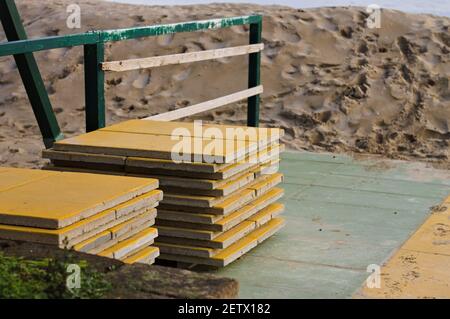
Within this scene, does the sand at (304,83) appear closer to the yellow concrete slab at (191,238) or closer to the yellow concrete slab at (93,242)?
the yellow concrete slab at (191,238)

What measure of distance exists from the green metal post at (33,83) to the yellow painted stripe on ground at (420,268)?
282cm

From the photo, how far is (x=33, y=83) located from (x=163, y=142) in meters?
1.83

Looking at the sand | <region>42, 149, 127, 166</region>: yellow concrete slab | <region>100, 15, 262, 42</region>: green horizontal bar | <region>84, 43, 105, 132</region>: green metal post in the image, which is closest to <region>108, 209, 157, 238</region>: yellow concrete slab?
<region>42, 149, 127, 166</region>: yellow concrete slab

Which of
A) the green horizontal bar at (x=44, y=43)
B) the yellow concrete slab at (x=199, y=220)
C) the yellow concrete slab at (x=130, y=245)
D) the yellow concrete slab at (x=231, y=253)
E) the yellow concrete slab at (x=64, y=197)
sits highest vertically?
the green horizontal bar at (x=44, y=43)

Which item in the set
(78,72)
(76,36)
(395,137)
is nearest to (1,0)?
(76,36)

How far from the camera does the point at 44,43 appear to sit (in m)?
6.32

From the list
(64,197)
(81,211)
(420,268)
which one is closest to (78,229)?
(81,211)

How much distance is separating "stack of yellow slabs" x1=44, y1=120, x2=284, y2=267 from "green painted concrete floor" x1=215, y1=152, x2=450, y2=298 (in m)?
0.27

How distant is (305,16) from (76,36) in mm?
9263

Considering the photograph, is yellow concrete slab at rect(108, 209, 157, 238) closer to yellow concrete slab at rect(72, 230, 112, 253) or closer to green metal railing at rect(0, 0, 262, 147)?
yellow concrete slab at rect(72, 230, 112, 253)

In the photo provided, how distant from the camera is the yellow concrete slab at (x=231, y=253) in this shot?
6.36 metres

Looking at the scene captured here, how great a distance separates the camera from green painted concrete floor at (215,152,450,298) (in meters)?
6.27

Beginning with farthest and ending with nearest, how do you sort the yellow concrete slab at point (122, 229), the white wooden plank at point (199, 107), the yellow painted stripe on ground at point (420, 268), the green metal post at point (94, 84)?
the white wooden plank at point (199, 107), the green metal post at point (94, 84), the yellow painted stripe on ground at point (420, 268), the yellow concrete slab at point (122, 229)

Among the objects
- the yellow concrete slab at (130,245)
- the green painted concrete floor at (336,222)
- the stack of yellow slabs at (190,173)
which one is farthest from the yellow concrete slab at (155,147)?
the green painted concrete floor at (336,222)
